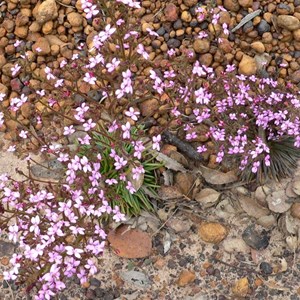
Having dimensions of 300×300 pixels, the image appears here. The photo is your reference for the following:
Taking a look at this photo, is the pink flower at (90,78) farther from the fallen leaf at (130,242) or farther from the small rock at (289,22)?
the small rock at (289,22)

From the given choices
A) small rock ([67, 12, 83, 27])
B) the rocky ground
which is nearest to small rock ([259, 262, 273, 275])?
the rocky ground

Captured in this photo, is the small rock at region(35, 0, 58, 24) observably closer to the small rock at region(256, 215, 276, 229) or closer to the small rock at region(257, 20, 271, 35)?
the small rock at region(257, 20, 271, 35)

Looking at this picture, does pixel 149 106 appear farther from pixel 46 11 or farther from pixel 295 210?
pixel 295 210

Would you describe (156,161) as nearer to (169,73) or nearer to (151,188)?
(151,188)

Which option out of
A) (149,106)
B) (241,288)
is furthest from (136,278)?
(149,106)

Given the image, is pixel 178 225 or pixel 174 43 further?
pixel 174 43

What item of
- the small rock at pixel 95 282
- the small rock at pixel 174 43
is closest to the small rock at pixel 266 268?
the small rock at pixel 95 282
